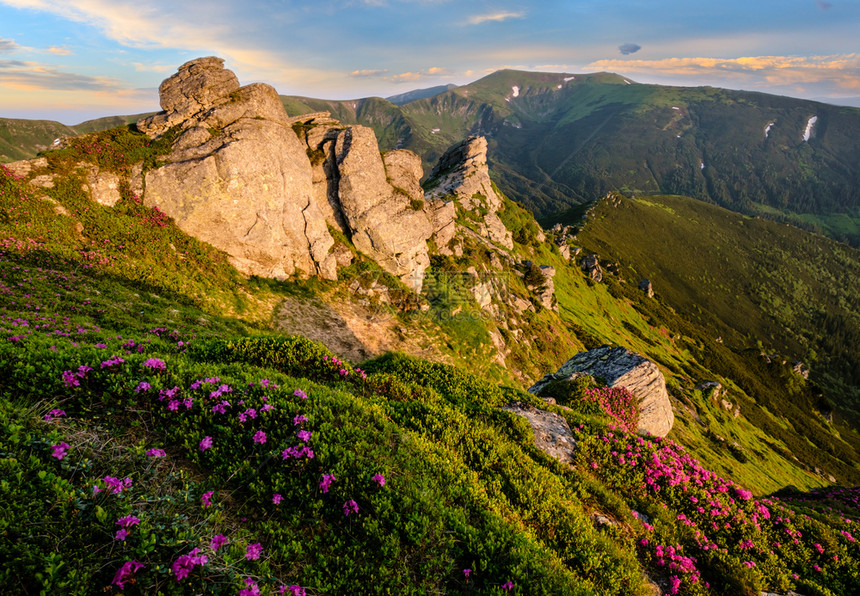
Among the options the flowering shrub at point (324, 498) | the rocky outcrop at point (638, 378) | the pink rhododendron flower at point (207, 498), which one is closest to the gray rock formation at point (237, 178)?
the flowering shrub at point (324, 498)

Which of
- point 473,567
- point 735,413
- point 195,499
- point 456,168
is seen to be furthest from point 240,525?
point 735,413

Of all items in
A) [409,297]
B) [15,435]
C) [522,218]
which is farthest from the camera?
[522,218]

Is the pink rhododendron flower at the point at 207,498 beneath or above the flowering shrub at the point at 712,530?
above

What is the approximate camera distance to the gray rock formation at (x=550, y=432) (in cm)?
1115

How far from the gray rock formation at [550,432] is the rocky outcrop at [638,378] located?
11.4 m

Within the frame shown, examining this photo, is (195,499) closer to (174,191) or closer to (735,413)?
(174,191)

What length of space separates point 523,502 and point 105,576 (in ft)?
24.9

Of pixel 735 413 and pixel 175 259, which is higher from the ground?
pixel 175 259

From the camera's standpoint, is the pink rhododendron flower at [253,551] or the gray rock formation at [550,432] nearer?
the pink rhododendron flower at [253,551]

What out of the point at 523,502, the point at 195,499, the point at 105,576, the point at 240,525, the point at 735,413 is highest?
the point at 105,576

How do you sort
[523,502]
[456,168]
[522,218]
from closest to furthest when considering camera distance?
[523,502], [456,168], [522,218]

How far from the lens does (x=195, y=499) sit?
600 cm

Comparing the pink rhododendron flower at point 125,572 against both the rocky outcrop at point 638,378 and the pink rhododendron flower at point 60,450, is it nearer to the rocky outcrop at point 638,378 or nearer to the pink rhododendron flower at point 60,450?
the pink rhododendron flower at point 60,450

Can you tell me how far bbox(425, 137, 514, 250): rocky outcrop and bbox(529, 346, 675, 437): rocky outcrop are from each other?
172ft
